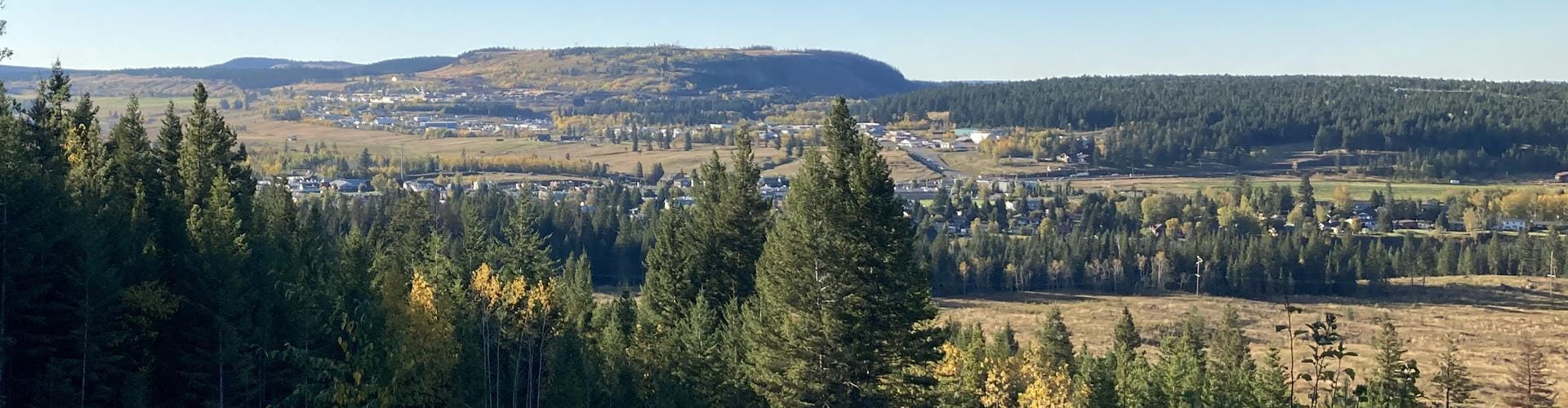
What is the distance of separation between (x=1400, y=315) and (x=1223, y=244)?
96.0 feet

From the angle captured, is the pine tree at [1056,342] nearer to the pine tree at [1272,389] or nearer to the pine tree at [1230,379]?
the pine tree at [1230,379]

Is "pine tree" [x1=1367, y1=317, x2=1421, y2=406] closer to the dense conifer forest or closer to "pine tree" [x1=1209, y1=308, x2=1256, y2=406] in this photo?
the dense conifer forest

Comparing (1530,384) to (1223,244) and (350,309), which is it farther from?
(1223,244)

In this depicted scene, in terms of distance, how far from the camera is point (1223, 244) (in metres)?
138

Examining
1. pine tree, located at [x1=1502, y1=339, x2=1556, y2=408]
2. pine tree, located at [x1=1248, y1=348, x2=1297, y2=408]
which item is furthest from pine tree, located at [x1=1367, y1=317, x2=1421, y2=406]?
pine tree, located at [x1=1502, y1=339, x2=1556, y2=408]

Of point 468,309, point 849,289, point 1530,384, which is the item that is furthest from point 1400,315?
point 468,309

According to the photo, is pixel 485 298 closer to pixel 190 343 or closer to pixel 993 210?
pixel 190 343

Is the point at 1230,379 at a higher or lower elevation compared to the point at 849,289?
lower

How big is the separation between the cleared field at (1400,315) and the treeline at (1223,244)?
457 centimetres

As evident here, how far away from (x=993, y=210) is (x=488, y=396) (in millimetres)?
140417

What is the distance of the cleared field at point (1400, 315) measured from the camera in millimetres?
88312

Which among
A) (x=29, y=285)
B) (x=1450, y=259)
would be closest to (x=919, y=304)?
(x=29, y=285)

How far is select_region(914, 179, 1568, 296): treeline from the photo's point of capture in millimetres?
132250

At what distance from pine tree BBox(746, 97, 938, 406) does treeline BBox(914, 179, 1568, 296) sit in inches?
3432
